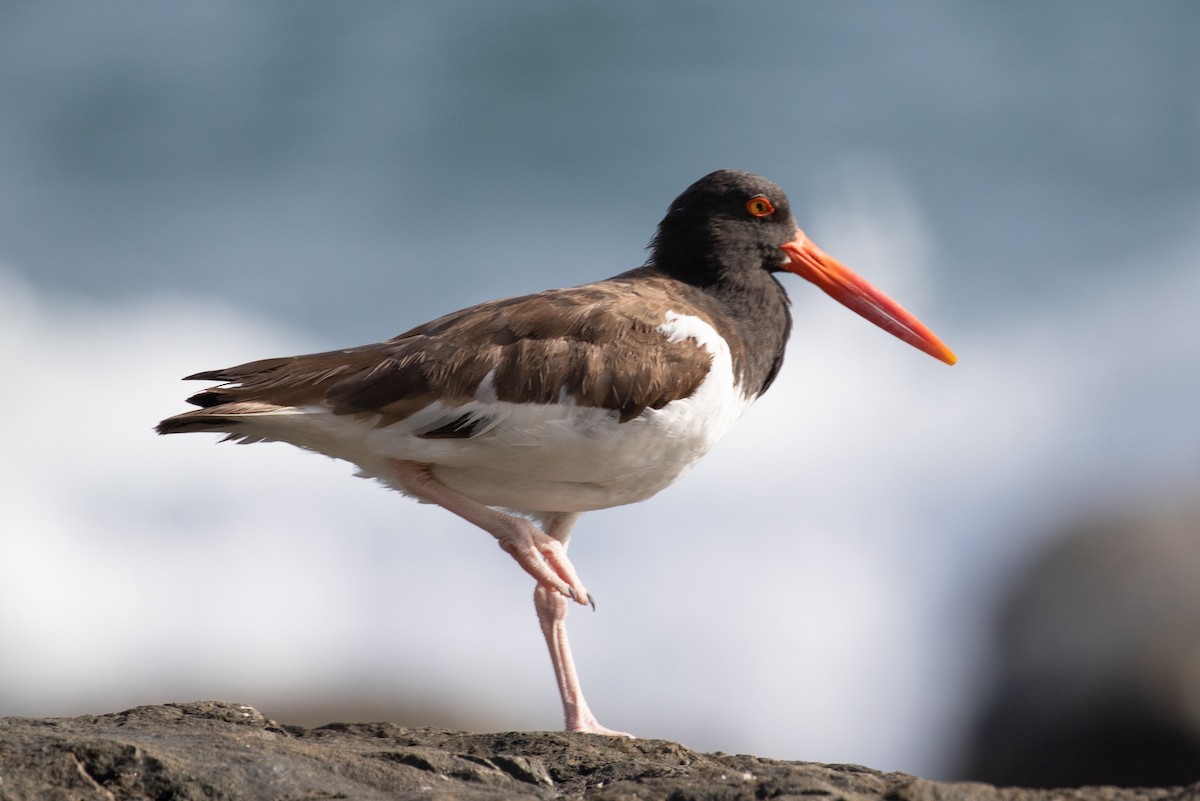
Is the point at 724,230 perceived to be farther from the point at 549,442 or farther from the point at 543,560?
the point at 543,560

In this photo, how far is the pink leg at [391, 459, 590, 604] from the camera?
4.70 meters

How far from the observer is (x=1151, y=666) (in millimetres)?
8586

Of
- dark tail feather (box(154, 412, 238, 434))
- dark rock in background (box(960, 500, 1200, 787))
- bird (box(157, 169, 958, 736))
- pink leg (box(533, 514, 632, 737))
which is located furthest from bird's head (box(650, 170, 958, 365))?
dark rock in background (box(960, 500, 1200, 787))

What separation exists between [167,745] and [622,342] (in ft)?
6.84

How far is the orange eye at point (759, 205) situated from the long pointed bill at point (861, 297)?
0.22m

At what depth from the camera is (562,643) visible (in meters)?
5.46

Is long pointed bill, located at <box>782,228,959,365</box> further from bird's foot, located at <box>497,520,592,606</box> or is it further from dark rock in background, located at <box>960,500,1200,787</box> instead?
dark rock in background, located at <box>960,500,1200,787</box>

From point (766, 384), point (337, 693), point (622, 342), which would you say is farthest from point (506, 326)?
point (337, 693)

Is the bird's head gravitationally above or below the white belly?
above

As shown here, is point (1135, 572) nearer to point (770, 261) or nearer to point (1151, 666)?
point (1151, 666)

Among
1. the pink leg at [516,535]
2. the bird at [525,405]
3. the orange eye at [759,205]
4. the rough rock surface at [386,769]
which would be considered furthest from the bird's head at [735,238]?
the rough rock surface at [386,769]

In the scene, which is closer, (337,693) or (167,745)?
(167,745)

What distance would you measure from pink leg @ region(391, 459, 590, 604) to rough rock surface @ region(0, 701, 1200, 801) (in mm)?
655

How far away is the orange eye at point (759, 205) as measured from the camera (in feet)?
19.2
